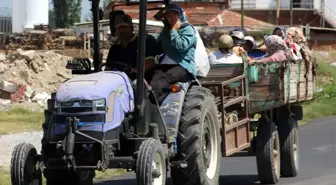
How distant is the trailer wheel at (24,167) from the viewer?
913cm

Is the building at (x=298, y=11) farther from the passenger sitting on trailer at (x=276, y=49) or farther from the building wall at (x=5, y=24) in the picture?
the passenger sitting on trailer at (x=276, y=49)

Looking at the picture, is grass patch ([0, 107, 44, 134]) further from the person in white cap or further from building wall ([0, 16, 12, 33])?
building wall ([0, 16, 12, 33])

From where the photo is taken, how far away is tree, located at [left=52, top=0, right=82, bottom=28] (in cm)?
9481

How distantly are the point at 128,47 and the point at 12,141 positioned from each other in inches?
333

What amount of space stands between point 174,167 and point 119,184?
3552 mm

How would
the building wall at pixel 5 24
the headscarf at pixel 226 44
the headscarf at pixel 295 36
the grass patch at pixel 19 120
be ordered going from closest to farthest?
1. the headscarf at pixel 226 44
2. the headscarf at pixel 295 36
3. the grass patch at pixel 19 120
4. the building wall at pixel 5 24

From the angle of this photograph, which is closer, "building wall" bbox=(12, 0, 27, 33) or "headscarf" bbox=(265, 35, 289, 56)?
"headscarf" bbox=(265, 35, 289, 56)

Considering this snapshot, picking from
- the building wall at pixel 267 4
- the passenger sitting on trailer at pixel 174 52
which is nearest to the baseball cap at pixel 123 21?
the passenger sitting on trailer at pixel 174 52

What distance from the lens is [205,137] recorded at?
1068 centimetres

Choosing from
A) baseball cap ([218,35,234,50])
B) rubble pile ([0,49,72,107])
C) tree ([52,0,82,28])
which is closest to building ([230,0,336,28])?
tree ([52,0,82,28])

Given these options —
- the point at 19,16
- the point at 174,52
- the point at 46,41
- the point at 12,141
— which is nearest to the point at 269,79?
the point at 174,52

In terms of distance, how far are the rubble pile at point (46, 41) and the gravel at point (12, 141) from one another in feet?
108

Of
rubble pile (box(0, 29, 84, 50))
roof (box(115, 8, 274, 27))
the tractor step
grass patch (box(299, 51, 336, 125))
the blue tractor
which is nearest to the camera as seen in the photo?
the blue tractor

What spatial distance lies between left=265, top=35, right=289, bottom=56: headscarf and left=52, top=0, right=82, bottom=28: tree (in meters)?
81.2
